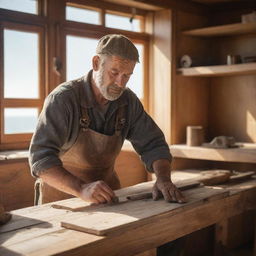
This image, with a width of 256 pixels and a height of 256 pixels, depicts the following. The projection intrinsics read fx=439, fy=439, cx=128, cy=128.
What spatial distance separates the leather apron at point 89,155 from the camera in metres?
2.71

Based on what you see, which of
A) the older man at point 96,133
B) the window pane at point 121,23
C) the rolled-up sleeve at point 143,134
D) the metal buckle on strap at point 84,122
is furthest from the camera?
the window pane at point 121,23

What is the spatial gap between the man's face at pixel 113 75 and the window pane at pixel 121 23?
2.01m

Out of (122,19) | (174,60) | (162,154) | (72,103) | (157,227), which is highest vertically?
(122,19)

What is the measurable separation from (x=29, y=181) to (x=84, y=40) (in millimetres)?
1539

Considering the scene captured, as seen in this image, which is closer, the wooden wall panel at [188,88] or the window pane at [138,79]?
the wooden wall panel at [188,88]

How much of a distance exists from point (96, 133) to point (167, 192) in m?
0.58

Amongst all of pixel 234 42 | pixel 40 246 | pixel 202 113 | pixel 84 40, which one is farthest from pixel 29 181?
pixel 234 42

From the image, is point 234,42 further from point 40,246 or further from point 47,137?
point 40,246

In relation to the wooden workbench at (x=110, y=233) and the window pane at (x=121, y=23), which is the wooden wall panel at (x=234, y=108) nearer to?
the window pane at (x=121, y=23)

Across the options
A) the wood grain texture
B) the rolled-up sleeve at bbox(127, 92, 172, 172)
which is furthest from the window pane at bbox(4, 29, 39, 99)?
the rolled-up sleeve at bbox(127, 92, 172, 172)

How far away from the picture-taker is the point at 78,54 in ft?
14.0

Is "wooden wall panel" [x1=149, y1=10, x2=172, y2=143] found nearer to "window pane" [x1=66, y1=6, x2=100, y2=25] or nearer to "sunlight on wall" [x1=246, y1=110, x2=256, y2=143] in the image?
"window pane" [x1=66, y1=6, x2=100, y2=25]

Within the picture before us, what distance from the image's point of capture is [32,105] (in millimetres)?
3949

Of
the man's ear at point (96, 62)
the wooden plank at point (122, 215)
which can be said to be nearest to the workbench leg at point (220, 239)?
the wooden plank at point (122, 215)
